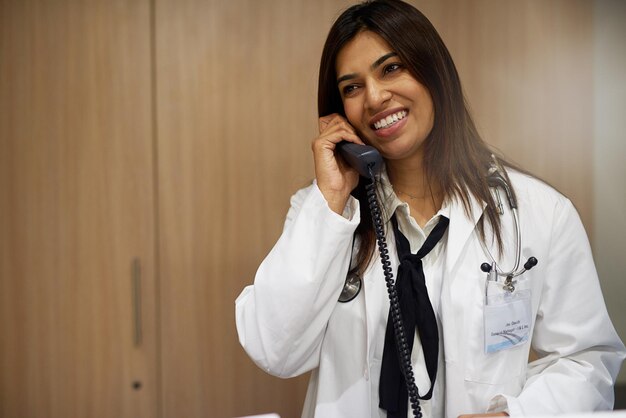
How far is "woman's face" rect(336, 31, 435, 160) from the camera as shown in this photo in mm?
1209

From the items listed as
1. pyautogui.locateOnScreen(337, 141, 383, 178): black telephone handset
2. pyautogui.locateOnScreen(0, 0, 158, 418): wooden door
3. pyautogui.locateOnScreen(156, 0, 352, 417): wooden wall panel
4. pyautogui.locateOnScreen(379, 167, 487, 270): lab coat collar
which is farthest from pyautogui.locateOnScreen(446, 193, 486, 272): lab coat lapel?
pyautogui.locateOnScreen(0, 0, 158, 418): wooden door

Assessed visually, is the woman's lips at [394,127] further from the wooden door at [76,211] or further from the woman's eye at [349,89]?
the wooden door at [76,211]

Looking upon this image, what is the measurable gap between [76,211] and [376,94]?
3.45 feet

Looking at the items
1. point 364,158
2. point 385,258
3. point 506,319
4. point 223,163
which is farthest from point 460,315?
point 223,163

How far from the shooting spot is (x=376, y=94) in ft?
3.93

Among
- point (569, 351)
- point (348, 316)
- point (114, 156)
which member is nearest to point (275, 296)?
point (348, 316)

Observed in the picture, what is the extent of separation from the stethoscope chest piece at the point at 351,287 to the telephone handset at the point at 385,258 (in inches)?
3.9

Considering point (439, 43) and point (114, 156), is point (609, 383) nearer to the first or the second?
point (439, 43)

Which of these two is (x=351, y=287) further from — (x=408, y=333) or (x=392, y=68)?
(x=392, y=68)

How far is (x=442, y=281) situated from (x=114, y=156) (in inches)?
42.5

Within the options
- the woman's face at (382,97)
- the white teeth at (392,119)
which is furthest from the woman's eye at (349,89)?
the white teeth at (392,119)

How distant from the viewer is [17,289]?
172cm

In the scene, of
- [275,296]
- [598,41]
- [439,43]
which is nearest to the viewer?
[275,296]

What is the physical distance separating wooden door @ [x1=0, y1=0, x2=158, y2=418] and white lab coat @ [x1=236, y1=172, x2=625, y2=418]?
70 cm
